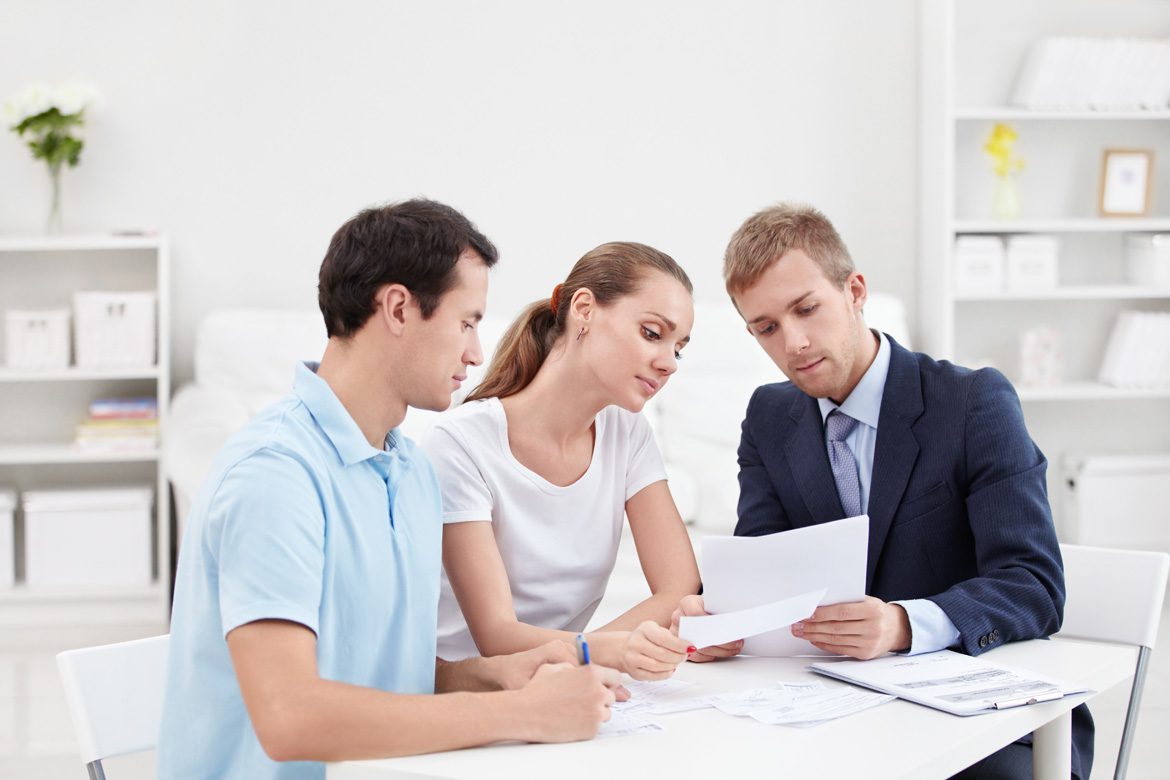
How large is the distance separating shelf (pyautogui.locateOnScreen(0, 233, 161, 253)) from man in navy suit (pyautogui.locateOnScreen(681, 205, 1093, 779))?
9.41 ft

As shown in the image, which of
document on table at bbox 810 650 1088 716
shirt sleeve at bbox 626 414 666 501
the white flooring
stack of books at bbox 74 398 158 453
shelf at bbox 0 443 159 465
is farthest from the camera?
stack of books at bbox 74 398 158 453

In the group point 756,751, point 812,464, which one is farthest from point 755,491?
point 756,751

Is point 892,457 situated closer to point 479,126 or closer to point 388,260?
point 388,260

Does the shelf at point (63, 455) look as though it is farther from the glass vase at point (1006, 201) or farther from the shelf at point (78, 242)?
the glass vase at point (1006, 201)

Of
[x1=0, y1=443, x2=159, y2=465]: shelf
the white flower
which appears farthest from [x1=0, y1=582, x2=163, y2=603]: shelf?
the white flower

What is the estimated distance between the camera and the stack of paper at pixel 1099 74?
4473 mm

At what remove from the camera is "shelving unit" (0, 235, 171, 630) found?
13.7 feet

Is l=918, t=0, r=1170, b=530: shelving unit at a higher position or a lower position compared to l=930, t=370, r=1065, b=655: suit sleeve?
higher

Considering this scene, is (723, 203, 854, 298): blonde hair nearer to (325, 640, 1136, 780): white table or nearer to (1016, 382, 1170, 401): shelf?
(325, 640, 1136, 780): white table

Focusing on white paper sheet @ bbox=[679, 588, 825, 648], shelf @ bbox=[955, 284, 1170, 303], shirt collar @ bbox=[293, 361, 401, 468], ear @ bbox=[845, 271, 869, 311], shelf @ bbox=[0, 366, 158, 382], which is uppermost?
shelf @ bbox=[955, 284, 1170, 303]

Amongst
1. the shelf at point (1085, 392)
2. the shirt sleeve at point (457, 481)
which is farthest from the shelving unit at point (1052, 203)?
the shirt sleeve at point (457, 481)

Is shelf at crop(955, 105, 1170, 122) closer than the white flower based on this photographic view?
No

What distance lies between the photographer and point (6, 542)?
13.5ft

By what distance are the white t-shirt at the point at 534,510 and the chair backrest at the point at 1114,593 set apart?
0.66m
